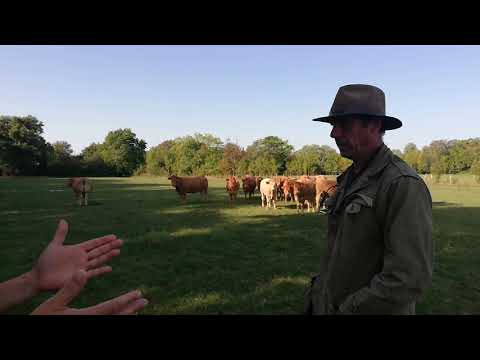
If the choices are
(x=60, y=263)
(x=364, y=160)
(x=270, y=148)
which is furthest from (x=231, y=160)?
(x=60, y=263)

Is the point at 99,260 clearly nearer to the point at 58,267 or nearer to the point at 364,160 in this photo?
the point at 58,267

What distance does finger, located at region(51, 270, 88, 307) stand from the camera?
1040 millimetres

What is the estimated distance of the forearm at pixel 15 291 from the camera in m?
1.43

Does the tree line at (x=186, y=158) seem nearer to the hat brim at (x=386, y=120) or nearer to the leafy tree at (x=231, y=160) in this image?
the leafy tree at (x=231, y=160)

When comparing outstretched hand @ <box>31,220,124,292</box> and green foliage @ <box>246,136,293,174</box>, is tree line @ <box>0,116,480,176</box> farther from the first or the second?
outstretched hand @ <box>31,220,124,292</box>

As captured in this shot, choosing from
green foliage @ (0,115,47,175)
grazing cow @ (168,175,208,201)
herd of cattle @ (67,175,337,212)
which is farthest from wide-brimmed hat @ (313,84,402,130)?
green foliage @ (0,115,47,175)

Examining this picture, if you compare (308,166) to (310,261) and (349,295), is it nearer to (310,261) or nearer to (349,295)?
(310,261)

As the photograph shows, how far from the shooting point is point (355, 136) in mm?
1911

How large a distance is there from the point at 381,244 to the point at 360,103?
2.81 feet

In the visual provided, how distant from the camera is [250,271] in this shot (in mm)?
6512
